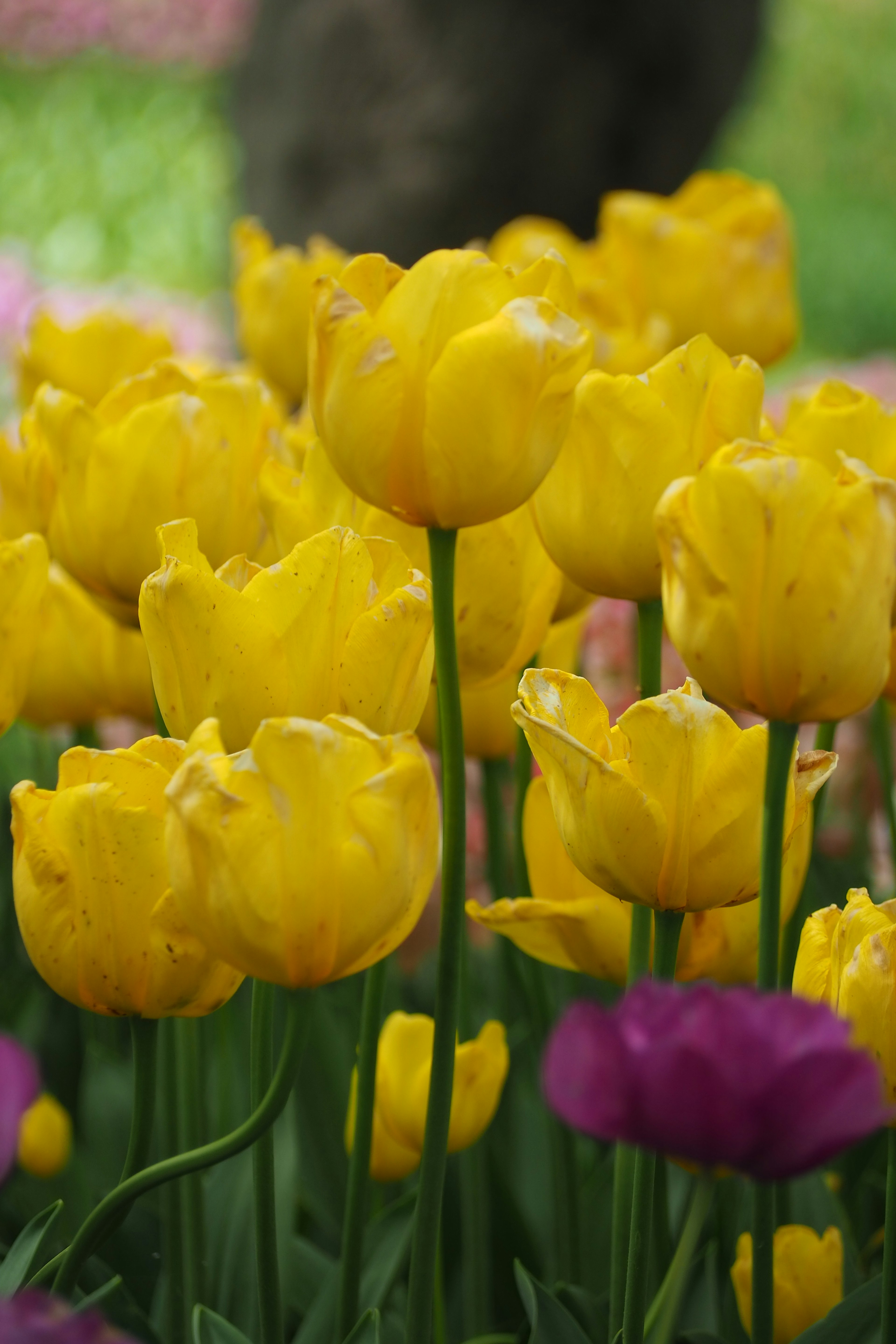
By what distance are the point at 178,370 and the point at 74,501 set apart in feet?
Result: 0.30

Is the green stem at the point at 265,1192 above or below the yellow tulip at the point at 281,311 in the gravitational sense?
below

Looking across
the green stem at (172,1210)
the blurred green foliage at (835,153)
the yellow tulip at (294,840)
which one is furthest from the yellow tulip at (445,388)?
the blurred green foliage at (835,153)

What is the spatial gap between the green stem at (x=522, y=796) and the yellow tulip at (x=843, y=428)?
19 centimetres

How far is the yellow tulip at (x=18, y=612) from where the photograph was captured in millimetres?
626

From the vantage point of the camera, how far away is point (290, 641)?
0.54 meters

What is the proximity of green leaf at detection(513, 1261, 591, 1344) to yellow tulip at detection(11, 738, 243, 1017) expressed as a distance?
17 centimetres

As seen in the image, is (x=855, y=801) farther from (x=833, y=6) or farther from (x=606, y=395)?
(x=833, y=6)

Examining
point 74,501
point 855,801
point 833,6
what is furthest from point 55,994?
point 833,6

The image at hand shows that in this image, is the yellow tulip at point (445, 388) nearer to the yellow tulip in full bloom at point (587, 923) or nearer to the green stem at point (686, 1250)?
the yellow tulip in full bloom at point (587, 923)

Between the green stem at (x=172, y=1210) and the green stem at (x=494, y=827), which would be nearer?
the green stem at (x=172, y=1210)

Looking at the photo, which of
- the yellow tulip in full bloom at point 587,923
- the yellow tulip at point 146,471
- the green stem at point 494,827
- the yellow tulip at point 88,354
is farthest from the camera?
the yellow tulip at point 88,354

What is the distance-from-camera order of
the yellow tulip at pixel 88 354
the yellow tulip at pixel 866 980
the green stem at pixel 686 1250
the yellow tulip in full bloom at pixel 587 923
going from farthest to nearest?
the yellow tulip at pixel 88 354
the yellow tulip in full bloom at pixel 587 923
the yellow tulip at pixel 866 980
the green stem at pixel 686 1250

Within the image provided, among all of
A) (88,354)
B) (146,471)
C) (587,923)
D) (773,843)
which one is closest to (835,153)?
(88,354)

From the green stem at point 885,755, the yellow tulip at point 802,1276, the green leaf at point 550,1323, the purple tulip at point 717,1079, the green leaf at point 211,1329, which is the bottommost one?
the yellow tulip at point 802,1276
